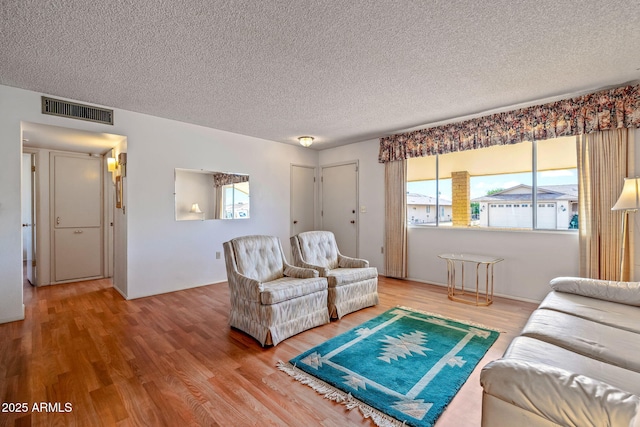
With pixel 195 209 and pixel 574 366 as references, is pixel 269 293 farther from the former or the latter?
pixel 195 209

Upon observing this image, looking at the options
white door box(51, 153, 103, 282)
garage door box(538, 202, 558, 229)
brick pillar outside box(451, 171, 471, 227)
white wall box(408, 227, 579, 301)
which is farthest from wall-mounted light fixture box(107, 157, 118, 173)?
garage door box(538, 202, 558, 229)

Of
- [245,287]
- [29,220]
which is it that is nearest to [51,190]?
[29,220]

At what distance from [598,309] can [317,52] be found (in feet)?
9.46

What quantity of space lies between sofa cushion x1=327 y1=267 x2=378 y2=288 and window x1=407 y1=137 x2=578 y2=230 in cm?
183

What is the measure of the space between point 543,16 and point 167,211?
4528 mm

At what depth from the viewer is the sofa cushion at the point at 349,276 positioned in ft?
10.5

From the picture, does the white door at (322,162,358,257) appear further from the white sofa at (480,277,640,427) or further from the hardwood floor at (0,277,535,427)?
the white sofa at (480,277,640,427)

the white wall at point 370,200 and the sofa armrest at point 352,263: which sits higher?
the white wall at point 370,200

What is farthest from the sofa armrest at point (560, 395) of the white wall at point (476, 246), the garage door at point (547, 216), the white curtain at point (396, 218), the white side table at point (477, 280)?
the white curtain at point (396, 218)

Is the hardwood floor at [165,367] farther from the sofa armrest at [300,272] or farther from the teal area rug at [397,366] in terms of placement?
the sofa armrest at [300,272]

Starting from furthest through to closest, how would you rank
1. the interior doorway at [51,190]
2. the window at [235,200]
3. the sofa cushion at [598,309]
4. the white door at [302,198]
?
the white door at [302,198] < the window at [235,200] < the interior doorway at [51,190] < the sofa cushion at [598,309]

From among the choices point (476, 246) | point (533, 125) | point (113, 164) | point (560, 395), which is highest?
point (533, 125)

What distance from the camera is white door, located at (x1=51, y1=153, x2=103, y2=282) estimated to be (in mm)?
4699

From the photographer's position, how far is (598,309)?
7.00 feet
